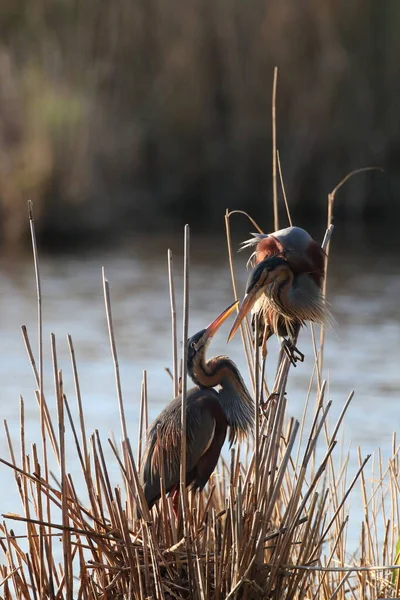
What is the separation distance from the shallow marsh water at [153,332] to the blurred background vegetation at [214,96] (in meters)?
1.14

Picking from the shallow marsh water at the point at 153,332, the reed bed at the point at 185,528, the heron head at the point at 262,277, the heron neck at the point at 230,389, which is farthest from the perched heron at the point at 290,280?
the shallow marsh water at the point at 153,332

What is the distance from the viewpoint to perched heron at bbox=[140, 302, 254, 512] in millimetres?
2787

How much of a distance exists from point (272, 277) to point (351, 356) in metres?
5.41

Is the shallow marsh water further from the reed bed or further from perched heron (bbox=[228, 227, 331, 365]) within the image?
perched heron (bbox=[228, 227, 331, 365])

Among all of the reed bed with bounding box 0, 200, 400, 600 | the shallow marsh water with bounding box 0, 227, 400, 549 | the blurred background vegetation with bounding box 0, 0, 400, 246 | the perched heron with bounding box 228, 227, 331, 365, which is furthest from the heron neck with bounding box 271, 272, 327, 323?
the blurred background vegetation with bounding box 0, 0, 400, 246

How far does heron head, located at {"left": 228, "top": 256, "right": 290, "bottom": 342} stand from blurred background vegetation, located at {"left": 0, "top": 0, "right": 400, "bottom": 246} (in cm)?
911

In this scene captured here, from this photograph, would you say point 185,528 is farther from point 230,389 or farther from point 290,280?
point 290,280

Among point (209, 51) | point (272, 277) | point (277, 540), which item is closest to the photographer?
point (272, 277)

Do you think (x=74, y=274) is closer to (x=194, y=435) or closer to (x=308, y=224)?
(x=308, y=224)

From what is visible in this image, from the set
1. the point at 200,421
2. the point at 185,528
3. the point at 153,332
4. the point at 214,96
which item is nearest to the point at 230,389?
the point at 200,421

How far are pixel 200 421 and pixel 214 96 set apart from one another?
10.1 meters

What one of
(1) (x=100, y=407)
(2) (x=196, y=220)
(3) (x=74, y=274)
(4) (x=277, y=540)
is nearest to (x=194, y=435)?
(4) (x=277, y=540)

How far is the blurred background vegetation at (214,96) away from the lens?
1202 centimetres

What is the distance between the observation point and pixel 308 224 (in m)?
11.8
